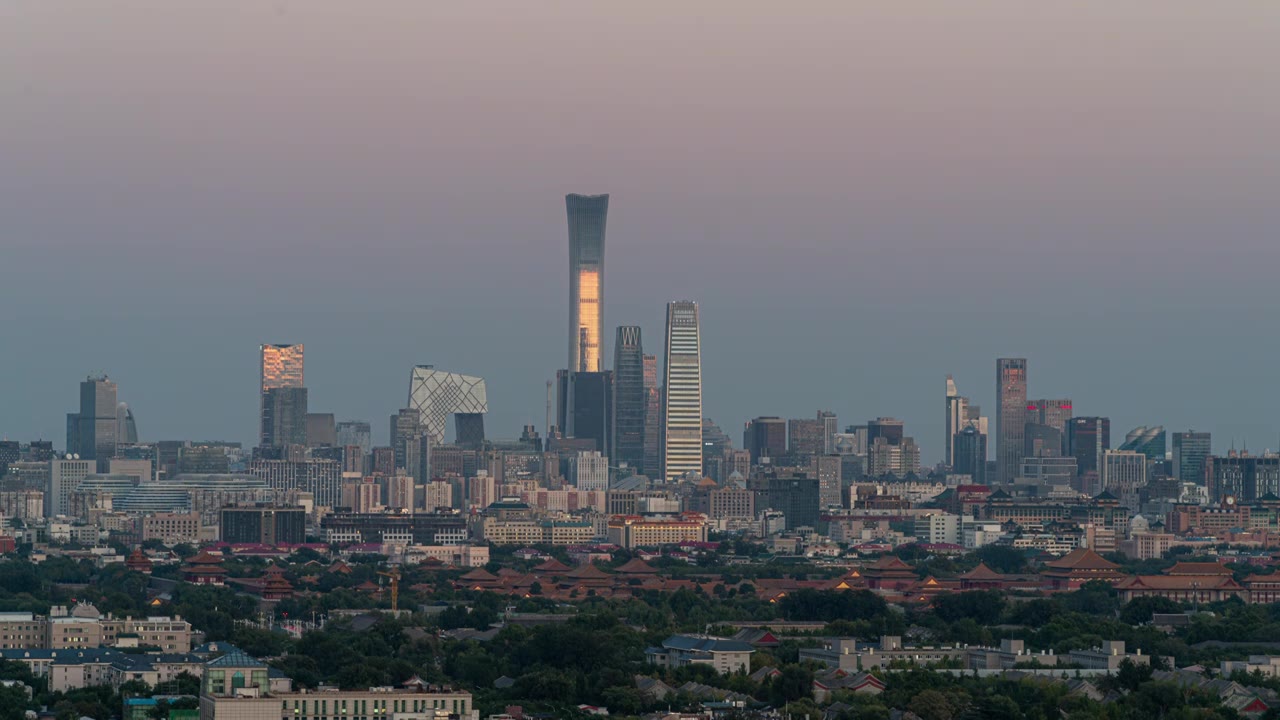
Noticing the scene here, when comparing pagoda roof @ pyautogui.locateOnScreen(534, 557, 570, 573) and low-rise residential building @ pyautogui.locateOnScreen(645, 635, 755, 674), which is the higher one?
pagoda roof @ pyautogui.locateOnScreen(534, 557, 570, 573)

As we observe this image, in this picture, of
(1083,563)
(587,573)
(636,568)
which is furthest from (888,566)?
(587,573)

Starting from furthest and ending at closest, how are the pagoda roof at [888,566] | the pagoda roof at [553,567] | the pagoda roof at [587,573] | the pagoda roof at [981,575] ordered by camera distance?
1. the pagoda roof at [553,567]
2. the pagoda roof at [888,566]
3. the pagoda roof at [587,573]
4. the pagoda roof at [981,575]

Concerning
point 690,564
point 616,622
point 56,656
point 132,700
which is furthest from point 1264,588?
point 132,700

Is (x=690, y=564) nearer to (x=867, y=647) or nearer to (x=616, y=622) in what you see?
(x=616, y=622)

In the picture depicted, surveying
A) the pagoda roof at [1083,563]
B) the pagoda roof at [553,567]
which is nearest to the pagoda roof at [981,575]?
the pagoda roof at [1083,563]

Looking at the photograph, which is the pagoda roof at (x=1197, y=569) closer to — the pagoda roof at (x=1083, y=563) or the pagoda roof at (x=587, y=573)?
the pagoda roof at (x=1083, y=563)

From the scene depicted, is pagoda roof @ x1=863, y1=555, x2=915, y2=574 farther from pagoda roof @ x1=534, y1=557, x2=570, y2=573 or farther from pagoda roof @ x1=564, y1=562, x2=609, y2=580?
pagoda roof @ x1=534, y1=557, x2=570, y2=573

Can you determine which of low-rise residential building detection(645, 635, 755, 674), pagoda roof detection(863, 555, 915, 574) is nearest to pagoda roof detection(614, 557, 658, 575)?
pagoda roof detection(863, 555, 915, 574)
